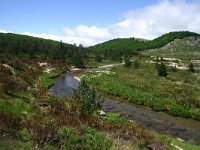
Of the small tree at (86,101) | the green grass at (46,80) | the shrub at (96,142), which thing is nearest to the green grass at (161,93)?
the green grass at (46,80)

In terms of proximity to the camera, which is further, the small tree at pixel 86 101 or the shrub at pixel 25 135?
the small tree at pixel 86 101

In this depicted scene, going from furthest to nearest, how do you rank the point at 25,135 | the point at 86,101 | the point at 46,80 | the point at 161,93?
the point at 46,80
the point at 161,93
the point at 86,101
the point at 25,135

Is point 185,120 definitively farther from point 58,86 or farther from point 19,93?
point 58,86

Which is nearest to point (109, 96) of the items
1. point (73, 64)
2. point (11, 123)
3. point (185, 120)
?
point (185, 120)

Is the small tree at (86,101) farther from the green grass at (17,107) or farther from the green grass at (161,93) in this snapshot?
the green grass at (161,93)

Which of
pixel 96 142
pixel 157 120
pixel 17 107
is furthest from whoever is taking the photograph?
pixel 157 120

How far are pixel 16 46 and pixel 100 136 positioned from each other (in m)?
115

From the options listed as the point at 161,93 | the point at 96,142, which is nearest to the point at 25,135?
the point at 96,142

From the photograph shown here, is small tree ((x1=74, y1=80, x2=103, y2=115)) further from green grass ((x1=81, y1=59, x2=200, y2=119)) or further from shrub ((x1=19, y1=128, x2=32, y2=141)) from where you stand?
green grass ((x1=81, y1=59, x2=200, y2=119))

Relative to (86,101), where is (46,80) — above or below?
below

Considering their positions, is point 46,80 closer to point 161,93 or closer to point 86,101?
point 161,93

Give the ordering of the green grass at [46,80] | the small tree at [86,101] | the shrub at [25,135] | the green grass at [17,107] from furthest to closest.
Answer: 1. the green grass at [46,80]
2. the small tree at [86,101]
3. the green grass at [17,107]
4. the shrub at [25,135]

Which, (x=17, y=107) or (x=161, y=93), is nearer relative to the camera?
(x=17, y=107)

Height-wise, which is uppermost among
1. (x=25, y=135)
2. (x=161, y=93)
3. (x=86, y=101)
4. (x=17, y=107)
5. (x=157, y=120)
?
(x=25, y=135)
